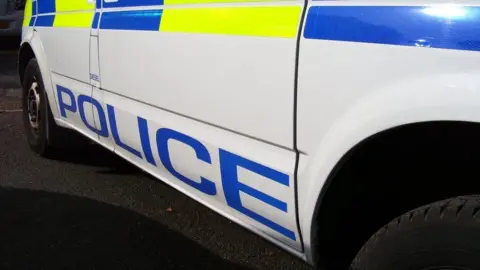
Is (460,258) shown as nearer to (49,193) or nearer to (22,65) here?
(49,193)

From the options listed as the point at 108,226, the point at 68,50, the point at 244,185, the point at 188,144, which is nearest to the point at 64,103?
the point at 68,50

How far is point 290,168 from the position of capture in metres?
2.08

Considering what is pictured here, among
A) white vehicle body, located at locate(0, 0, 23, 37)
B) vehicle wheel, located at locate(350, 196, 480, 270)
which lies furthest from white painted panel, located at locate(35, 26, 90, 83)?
white vehicle body, located at locate(0, 0, 23, 37)

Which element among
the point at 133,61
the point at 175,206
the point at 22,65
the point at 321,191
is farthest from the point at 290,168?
the point at 22,65

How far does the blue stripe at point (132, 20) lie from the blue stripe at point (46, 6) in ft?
3.67

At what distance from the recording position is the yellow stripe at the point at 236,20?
6.54 feet

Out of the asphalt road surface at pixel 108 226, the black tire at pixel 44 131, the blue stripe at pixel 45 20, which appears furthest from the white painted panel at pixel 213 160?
the black tire at pixel 44 131

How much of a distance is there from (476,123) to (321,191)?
0.57m

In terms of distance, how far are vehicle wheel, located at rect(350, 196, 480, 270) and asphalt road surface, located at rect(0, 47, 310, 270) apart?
1334mm

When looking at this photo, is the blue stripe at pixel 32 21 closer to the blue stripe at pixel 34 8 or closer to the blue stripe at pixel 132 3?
the blue stripe at pixel 34 8

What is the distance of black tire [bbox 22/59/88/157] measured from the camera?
467cm

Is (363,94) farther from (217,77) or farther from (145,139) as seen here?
(145,139)

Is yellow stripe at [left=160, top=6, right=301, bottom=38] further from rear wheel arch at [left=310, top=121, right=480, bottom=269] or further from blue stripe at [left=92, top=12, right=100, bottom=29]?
blue stripe at [left=92, top=12, right=100, bottom=29]

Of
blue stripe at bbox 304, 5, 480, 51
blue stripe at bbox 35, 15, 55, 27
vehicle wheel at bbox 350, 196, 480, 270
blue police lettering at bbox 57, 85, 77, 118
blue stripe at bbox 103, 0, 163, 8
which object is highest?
blue stripe at bbox 304, 5, 480, 51
